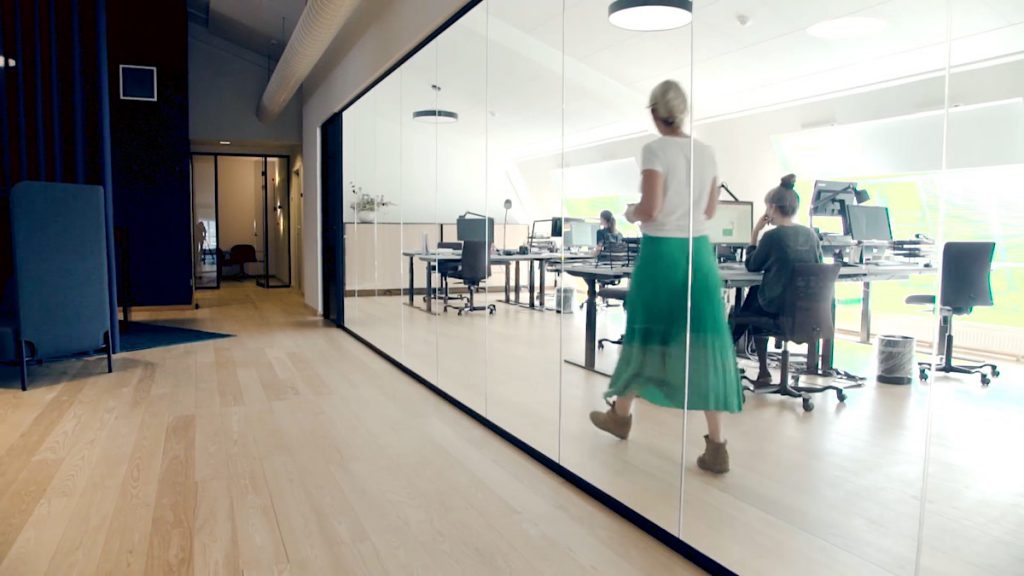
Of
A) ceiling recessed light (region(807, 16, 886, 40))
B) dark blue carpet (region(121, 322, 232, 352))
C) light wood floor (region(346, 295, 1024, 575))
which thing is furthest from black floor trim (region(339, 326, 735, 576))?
dark blue carpet (region(121, 322, 232, 352))

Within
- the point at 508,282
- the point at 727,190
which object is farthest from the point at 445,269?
the point at 727,190

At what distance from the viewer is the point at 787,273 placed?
2135 mm

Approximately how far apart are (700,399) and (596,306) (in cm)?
78

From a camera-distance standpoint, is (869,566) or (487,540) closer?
(869,566)

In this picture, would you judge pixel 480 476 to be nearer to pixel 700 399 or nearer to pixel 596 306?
pixel 596 306

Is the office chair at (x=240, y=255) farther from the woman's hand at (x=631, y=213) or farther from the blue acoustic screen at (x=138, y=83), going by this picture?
the woman's hand at (x=631, y=213)

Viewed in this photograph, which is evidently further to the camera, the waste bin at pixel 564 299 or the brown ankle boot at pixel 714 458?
the waste bin at pixel 564 299

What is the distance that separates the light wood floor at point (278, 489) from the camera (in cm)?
250

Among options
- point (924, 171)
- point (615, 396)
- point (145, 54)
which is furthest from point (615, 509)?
point (145, 54)

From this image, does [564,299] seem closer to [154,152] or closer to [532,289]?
[532,289]

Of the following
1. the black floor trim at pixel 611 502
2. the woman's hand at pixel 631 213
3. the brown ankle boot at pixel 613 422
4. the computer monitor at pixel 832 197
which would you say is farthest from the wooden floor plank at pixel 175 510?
the computer monitor at pixel 832 197

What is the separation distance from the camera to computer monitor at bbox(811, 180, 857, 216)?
72.0 inches

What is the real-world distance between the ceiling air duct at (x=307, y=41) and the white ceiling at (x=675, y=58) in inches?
54.8

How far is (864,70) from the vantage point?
5.83 feet
